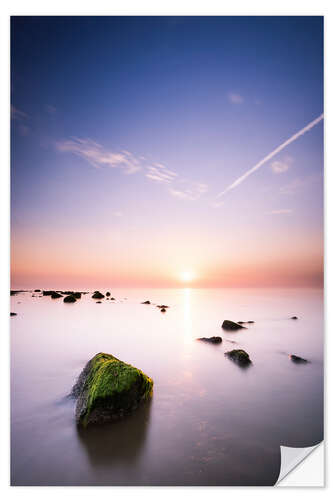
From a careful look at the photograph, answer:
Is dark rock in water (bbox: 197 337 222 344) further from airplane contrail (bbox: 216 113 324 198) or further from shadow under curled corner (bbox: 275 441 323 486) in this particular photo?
airplane contrail (bbox: 216 113 324 198)

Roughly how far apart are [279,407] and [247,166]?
4.49 metres

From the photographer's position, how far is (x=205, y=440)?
3.14 meters

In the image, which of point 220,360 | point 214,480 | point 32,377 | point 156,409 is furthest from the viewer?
point 220,360

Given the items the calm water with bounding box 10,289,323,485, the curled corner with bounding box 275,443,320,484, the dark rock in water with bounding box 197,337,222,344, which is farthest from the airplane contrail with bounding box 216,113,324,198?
the curled corner with bounding box 275,443,320,484

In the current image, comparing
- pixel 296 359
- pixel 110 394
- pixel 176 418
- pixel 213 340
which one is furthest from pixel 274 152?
pixel 213 340

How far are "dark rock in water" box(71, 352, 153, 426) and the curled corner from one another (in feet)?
6.46

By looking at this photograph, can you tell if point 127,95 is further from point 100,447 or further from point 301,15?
point 100,447

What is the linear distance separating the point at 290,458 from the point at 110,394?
2495 millimetres

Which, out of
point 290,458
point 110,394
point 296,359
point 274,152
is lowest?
point 290,458

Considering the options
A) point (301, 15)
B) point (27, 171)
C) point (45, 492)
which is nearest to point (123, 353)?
point (45, 492)

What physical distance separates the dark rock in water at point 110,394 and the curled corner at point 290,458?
1969mm

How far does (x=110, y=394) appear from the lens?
3.30m

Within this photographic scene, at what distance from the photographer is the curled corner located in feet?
10.3

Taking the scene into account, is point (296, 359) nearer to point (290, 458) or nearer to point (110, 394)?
point (290, 458)
